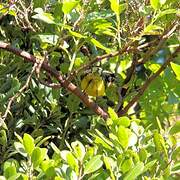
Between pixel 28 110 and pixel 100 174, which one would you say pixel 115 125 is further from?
pixel 28 110

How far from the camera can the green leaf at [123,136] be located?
1134mm

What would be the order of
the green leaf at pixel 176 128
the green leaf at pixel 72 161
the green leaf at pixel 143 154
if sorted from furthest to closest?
the green leaf at pixel 176 128 → the green leaf at pixel 143 154 → the green leaf at pixel 72 161

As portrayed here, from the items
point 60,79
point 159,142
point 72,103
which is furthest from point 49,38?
point 159,142

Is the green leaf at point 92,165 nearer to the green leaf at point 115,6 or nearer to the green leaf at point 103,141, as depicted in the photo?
the green leaf at point 103,141

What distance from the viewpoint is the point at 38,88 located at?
150cm

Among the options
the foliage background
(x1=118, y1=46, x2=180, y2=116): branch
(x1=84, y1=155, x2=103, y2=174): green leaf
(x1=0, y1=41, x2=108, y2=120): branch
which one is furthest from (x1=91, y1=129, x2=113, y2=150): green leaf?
(x1=118, y1=46, x2=180, y2=116): branch

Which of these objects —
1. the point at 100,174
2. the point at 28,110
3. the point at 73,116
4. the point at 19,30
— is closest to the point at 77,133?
the point at 73,116

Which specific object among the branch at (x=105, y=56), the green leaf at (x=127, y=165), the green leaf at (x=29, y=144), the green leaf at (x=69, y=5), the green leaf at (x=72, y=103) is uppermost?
the green leaf at (x=69, y=5)

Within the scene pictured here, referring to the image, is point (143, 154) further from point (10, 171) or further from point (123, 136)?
point (10, 171)

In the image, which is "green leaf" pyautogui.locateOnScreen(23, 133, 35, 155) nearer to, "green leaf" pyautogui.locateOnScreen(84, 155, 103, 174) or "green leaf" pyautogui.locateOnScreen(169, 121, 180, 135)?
"green leaf" pyautogui.locateOnScreen(84, 155, 103, 174)

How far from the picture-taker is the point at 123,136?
114cm

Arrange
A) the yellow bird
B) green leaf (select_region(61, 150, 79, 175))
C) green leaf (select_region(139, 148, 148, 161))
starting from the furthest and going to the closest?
1. the yellow bird
2. green leaf (select_region(139, 148, 148, 161))
3. green leaf (select_region(61, 150, 79, 175))

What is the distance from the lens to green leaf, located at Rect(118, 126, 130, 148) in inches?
44.6

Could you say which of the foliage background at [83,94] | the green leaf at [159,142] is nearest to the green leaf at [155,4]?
the foliage background at [83,94]
